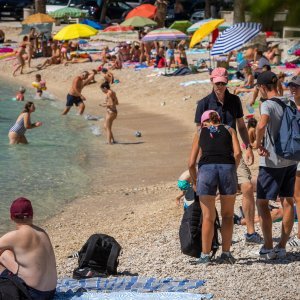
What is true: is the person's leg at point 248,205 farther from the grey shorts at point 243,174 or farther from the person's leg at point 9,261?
the person's leg at point 9,261

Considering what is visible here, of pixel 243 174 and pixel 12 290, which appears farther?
pixel 243 174

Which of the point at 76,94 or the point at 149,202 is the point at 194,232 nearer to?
the point at 149,202

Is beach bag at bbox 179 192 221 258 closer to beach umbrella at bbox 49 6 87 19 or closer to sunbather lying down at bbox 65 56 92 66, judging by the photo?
sunbather lying down at bbox 65 56 92 66

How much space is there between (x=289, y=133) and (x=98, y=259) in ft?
5.92

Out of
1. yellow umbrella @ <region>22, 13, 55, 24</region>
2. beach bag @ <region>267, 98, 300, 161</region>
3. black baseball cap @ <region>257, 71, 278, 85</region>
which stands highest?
black baseball cap @ <region>257, 71, 278, 85</region>

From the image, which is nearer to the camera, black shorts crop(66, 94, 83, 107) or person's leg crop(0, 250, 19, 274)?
person's leg crop(0, 250, 19, 274)

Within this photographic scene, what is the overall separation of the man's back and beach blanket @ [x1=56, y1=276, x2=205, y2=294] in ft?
1.75

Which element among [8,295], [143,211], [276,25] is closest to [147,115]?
[143,211]

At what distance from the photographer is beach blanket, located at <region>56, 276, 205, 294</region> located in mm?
5707

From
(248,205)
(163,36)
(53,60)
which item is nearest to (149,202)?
(248,205)

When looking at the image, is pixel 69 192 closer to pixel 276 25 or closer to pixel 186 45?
pixel 276 25

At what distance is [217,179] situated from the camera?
6012 mm

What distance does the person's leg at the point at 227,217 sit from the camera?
238 inches

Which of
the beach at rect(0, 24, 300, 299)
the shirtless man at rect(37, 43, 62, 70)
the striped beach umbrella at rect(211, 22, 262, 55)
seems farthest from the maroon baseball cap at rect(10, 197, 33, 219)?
the shirtless man at rect(37, 43, 62, 70)
